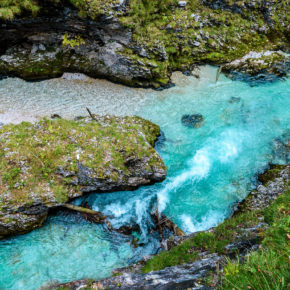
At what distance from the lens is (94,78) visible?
18109 mm

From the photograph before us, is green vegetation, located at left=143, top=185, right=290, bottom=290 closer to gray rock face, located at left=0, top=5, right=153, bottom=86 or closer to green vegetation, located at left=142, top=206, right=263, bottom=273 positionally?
green vegetation, located at left=142, top=206, right=263, bottom=273

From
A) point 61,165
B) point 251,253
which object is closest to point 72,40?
point 61,165

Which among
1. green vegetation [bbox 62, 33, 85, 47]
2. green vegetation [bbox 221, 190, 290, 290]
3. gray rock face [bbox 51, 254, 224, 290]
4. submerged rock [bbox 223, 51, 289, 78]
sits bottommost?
gray rock face [bbox 51, 254, 224, 290]

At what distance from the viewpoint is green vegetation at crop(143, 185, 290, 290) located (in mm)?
3729

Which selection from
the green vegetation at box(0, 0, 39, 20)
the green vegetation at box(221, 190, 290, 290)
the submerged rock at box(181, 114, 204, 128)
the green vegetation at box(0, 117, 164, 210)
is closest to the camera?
the green vegetation at box(221, 190, 290, 290)

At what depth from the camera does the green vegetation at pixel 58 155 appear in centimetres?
1048

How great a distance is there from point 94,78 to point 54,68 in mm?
3275

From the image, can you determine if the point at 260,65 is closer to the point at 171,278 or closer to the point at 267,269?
the point at 171,278

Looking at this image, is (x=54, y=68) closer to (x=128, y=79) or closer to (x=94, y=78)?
(x=94, y=78)

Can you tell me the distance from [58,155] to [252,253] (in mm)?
9624

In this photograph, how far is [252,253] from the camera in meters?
4.68

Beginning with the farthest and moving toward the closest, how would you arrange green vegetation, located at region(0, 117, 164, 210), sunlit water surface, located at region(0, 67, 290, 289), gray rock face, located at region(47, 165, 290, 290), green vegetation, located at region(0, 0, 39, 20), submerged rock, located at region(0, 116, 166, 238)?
1. green vegetation, located at region(0, 0, 39, 20)
2. green vegetation, located at region(0, 117, 164, 210)
3. submerged rock, located at region(0, 116, 166, 238)
4. sunlit water surface, located at region(0, 67, 290, 289)
5. gray rock face, located at region(47, 165, 290, 290)

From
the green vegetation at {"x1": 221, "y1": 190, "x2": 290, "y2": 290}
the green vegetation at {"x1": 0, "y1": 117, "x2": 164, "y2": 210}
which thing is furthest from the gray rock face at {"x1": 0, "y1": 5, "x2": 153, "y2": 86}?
the green vegetation at {"x1": 221, "y1": 190, "x2": 290, "y2": 290}

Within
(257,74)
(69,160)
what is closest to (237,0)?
(257,74)
